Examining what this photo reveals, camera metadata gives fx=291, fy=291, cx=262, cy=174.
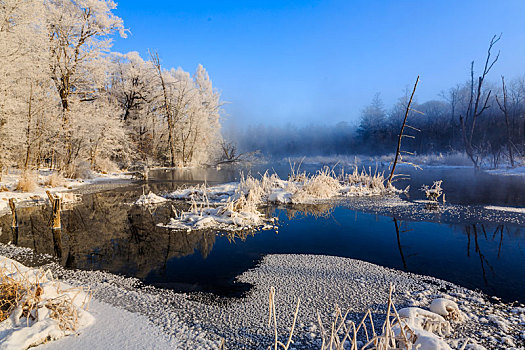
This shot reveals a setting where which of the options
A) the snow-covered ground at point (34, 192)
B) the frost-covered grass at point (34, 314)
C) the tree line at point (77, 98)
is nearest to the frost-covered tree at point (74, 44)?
the tree line at point (77, 98)

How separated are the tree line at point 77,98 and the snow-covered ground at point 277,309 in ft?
37.1

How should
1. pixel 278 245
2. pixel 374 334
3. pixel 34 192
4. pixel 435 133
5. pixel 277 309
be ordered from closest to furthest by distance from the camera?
pixel 374 334 < pixel 277 309 < pixel 278 245 < pixel 34 192 < pixel 435 133

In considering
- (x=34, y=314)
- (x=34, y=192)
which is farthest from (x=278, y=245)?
(x=34, y=192)

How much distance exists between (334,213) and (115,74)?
995 inches

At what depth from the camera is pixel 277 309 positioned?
112 inches

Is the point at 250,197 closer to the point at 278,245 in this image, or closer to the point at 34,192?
the point at 278,245

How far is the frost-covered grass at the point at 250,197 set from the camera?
628cm

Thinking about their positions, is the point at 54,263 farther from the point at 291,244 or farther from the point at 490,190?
the point at 490,190

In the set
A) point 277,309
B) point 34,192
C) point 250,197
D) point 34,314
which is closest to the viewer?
point 34,314

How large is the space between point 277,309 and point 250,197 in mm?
4869

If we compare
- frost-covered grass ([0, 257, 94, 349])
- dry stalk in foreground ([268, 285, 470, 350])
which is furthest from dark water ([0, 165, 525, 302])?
dry stalk in foreground ([268, 285, 470, 350])

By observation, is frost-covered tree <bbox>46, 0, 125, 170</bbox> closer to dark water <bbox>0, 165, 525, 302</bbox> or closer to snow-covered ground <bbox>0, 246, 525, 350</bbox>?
dark water <bbox>0, 165, 525, 302</bbox>

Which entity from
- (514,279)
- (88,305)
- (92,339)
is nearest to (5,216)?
(88,305)

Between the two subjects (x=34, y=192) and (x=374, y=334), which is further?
(x=34, y=192)
